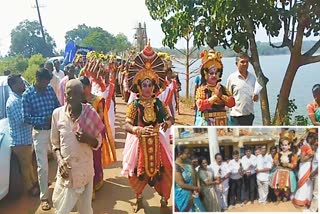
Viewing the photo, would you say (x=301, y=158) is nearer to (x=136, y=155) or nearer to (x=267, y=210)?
(x=267, y=210)

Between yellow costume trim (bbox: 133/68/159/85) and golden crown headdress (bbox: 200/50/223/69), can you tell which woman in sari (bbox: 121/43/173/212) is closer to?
yellow costume trim (bbox: 133/68/159/85)

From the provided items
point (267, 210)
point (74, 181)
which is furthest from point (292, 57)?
point (74, 181)

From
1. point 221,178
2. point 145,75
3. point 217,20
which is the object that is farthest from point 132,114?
point 217,20

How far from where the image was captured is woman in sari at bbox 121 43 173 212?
4.87 metres

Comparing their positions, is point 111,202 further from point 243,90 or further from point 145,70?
point 243,90

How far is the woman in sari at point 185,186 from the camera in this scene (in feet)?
13.7

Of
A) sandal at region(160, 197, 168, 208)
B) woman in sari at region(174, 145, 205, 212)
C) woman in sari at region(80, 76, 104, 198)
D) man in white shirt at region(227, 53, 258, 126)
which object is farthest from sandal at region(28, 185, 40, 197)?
man in white shirt at region(227, 53, 258, 126)

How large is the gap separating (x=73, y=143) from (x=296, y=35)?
5.70 metres

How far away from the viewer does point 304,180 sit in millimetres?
4227

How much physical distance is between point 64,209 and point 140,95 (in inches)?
61.5

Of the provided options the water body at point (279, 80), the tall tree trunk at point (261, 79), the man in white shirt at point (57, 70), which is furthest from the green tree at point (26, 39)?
the tall tree trunk at point (261, 79)

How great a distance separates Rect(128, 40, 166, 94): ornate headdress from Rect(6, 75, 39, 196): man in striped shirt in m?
1.52

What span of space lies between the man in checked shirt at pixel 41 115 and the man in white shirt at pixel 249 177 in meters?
2.31

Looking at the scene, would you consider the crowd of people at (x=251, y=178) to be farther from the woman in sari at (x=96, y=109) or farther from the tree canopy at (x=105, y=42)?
the tree canopy at (x=105, y=42)
